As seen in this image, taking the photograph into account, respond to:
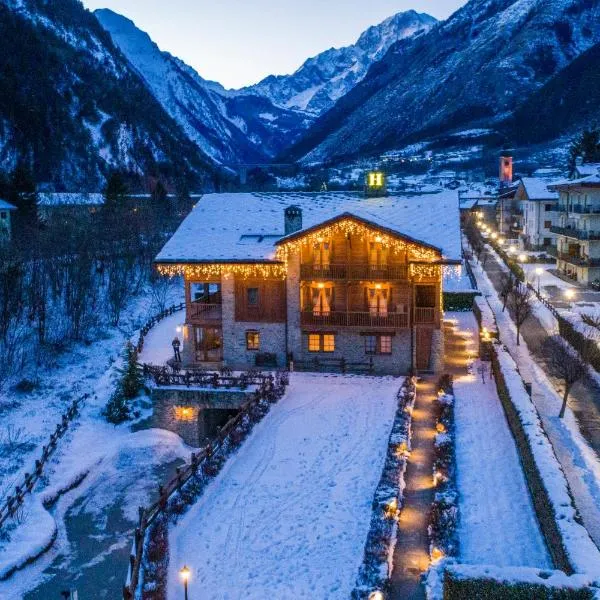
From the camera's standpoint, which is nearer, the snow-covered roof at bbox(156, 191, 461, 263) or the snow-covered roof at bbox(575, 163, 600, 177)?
the snow-covered roof at bbox(156, 191, 461, 263)

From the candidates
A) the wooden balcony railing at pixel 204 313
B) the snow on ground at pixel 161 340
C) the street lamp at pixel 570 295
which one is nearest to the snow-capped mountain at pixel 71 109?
the snow on ground at pixel 161 340

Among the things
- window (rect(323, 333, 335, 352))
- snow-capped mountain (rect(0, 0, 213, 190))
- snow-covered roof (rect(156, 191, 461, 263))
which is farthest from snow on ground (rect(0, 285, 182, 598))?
snow-capped mountain (rect(0, 0, 213, 190))

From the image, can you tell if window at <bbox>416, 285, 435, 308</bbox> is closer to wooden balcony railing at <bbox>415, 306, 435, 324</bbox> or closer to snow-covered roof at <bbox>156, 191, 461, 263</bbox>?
wooden balcony railing at <bbox>415, 306, 435, 324</bbox>

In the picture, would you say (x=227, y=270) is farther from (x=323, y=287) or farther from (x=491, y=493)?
(x=491, y=493)

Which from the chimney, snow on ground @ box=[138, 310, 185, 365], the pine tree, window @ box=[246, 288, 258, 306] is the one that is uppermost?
the pine tree

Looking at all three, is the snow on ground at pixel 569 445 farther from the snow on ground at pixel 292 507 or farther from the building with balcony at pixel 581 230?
the building with balcony at pixel 581 230

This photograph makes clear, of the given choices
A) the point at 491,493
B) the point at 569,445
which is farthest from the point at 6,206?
the point at 491,493

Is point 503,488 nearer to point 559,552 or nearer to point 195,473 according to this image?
point 559,552
